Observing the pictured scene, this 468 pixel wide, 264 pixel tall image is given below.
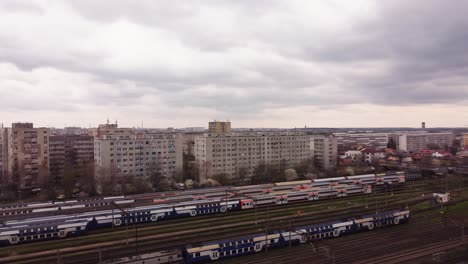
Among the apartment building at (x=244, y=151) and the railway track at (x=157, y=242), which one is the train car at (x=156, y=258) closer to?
the railway track at (x=157, y=242)

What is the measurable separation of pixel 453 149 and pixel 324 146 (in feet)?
134

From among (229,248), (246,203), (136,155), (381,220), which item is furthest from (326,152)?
(229,248)

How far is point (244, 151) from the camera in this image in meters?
44.5

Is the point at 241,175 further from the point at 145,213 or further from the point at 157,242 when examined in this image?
the point at 157,242

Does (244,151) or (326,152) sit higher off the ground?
(244,151)

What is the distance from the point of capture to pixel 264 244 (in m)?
16.3

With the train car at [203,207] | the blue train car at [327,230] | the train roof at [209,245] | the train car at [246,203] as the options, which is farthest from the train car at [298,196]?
the train roof at [209,245]

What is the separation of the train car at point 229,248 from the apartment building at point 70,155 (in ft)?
81.2

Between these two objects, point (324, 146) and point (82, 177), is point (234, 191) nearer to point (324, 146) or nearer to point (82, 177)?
point (82, 177)

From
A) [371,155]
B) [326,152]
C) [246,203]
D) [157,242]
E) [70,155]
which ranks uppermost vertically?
[70,155]

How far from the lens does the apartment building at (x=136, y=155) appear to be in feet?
122

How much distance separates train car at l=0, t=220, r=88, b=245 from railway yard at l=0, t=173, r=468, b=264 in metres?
0.05

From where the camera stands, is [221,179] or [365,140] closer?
[221,179]

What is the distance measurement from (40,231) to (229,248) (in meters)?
11.0
